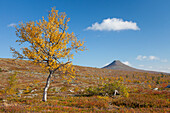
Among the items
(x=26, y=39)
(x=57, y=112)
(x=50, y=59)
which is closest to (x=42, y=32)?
(x=26, y=39)

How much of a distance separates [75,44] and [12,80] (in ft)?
52.4

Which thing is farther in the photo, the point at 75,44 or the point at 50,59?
the point at 75,44

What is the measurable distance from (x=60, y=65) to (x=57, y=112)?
6.66 meters

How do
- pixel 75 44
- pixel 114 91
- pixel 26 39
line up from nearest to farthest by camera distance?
pixel 26 39, pixel 75 44, pixel 114 91

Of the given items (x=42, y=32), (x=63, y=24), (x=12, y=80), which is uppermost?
(x=63, y=24)

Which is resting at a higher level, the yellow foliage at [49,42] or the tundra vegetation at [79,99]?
the yellow foliage at [49,42]

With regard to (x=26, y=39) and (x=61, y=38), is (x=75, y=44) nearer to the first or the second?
(x=61, y=38)

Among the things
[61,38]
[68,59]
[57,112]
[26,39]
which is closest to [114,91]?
[68,59]

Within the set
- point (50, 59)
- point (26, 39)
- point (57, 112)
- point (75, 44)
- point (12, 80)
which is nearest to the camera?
point (57, 112)

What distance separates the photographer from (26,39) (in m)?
14.5

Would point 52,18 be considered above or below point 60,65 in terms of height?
above

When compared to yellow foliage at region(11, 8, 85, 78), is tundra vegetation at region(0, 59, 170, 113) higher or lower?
lower

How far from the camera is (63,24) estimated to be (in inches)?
613

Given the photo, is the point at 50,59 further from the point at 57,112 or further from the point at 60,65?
the point at 57,112
